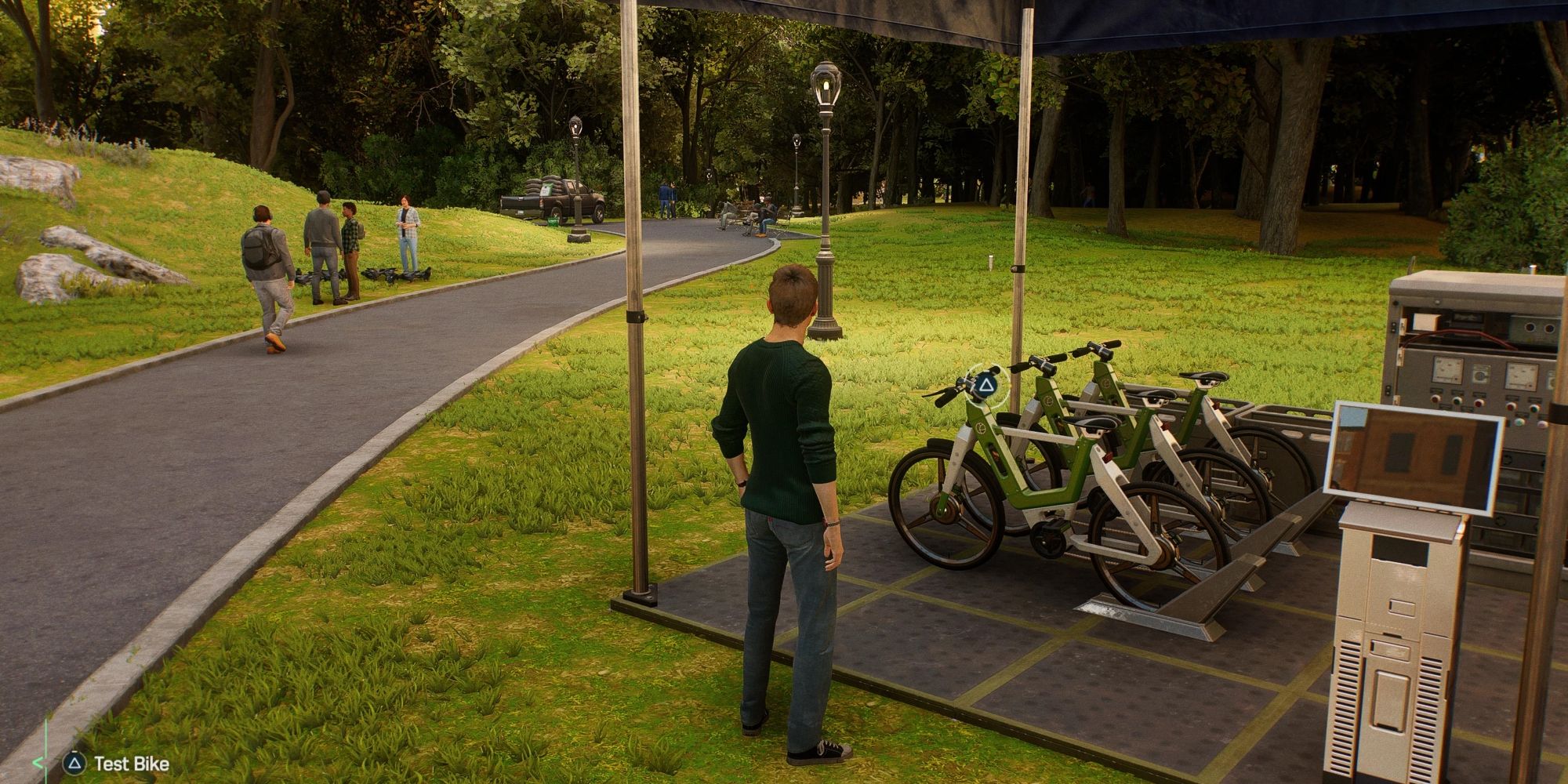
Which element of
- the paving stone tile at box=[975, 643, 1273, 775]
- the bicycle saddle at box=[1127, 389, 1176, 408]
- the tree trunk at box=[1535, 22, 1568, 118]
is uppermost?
the tree trunk at box=[1535, 22, 1568, 118]

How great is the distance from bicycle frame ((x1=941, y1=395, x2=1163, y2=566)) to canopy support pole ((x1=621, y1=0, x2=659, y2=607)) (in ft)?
6.14

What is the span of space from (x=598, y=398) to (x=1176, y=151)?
52872 millimetres

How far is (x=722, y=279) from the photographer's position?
25875 millimetres

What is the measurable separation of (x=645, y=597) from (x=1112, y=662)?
250cm

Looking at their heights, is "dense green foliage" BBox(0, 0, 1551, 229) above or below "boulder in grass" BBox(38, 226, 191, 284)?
above

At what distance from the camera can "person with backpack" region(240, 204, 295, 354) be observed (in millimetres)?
14703

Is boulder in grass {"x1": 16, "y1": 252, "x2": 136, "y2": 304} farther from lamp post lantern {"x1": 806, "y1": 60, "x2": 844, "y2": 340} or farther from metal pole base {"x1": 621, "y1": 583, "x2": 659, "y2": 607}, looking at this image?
metal pole base {"x1": 621, "y1": 583, "x2": 659, "y2": 607}

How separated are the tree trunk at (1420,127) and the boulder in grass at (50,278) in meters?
41.0

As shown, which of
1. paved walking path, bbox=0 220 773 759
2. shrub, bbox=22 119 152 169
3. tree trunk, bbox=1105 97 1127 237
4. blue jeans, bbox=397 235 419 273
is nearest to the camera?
paved walking path, bbox=0 220 773 759

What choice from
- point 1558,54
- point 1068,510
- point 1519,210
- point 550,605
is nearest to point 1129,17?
point 1068,510

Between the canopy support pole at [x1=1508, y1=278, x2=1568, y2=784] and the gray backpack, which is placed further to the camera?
the gray backpack

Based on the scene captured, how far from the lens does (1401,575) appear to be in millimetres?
3961

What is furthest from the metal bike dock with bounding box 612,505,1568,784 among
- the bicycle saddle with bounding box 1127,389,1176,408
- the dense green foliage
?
the dense green foliage

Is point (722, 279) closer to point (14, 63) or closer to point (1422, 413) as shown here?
point (1422, 413)
